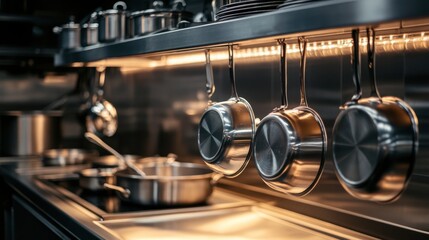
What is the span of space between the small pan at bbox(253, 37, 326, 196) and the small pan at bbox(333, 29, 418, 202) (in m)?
0.13

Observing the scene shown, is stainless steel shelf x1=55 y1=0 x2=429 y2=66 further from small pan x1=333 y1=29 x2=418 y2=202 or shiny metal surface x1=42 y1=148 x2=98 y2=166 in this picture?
shiny metal surface x1=42 y1=148 x2=98 y2=166

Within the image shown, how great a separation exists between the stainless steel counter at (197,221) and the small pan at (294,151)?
412 mm

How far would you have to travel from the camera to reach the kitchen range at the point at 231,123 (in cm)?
96

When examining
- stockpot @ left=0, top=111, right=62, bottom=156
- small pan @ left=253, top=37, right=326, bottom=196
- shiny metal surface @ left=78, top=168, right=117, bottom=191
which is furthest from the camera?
stockpot @ left=0, top=111, right=62, bottom=156

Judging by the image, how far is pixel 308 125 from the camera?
111 cm

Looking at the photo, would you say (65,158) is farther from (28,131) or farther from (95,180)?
(95,180)

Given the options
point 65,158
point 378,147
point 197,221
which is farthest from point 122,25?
point 378,147

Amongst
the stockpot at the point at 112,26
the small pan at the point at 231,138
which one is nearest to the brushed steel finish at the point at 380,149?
the small pan at the point at 231,138

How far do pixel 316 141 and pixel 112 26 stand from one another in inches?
41.2

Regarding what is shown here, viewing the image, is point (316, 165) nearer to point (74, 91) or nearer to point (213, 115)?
point (213, 115)

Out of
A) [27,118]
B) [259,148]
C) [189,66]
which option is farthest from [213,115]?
[27,118]

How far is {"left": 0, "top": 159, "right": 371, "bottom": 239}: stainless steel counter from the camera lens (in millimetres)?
1506

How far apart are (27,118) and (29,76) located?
0.37 m

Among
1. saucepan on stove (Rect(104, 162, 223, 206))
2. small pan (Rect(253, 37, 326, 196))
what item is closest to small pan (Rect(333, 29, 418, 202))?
small pan (Rect(253, 37, 326, 196))
